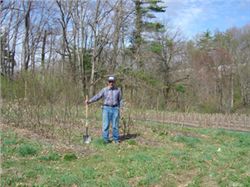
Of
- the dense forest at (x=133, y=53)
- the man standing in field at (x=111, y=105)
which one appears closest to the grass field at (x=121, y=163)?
the man standing in field at (x=111, y=105)

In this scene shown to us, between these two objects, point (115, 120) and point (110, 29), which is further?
point (110, 29)

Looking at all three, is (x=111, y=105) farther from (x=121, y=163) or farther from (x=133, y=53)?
(x=133, y=53)

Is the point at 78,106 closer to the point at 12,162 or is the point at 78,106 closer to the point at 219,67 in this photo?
the point at 12,162

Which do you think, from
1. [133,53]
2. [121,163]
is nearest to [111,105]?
[121,163]

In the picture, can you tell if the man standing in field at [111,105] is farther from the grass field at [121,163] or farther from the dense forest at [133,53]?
the dense forest at [133,53]

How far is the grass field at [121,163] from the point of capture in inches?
276

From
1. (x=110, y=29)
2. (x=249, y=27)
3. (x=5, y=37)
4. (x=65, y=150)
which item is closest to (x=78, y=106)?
(x=65, y=150)

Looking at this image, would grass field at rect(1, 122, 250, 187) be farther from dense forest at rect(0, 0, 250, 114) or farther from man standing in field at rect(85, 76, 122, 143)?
dense forest at rect(0, 0, 250, 114)

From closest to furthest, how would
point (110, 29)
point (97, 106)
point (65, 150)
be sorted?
point (65, 150), point (97, 106), point (110, 29)

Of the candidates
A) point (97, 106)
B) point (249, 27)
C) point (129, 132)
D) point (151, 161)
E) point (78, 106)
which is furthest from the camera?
point (249, 27)

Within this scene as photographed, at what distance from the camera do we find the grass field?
7020mm

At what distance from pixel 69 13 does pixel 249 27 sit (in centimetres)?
2304

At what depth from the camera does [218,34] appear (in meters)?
52.9

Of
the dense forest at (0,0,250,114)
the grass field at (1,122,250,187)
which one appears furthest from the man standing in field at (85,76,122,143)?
the dense forest at (0,0,250,114)
